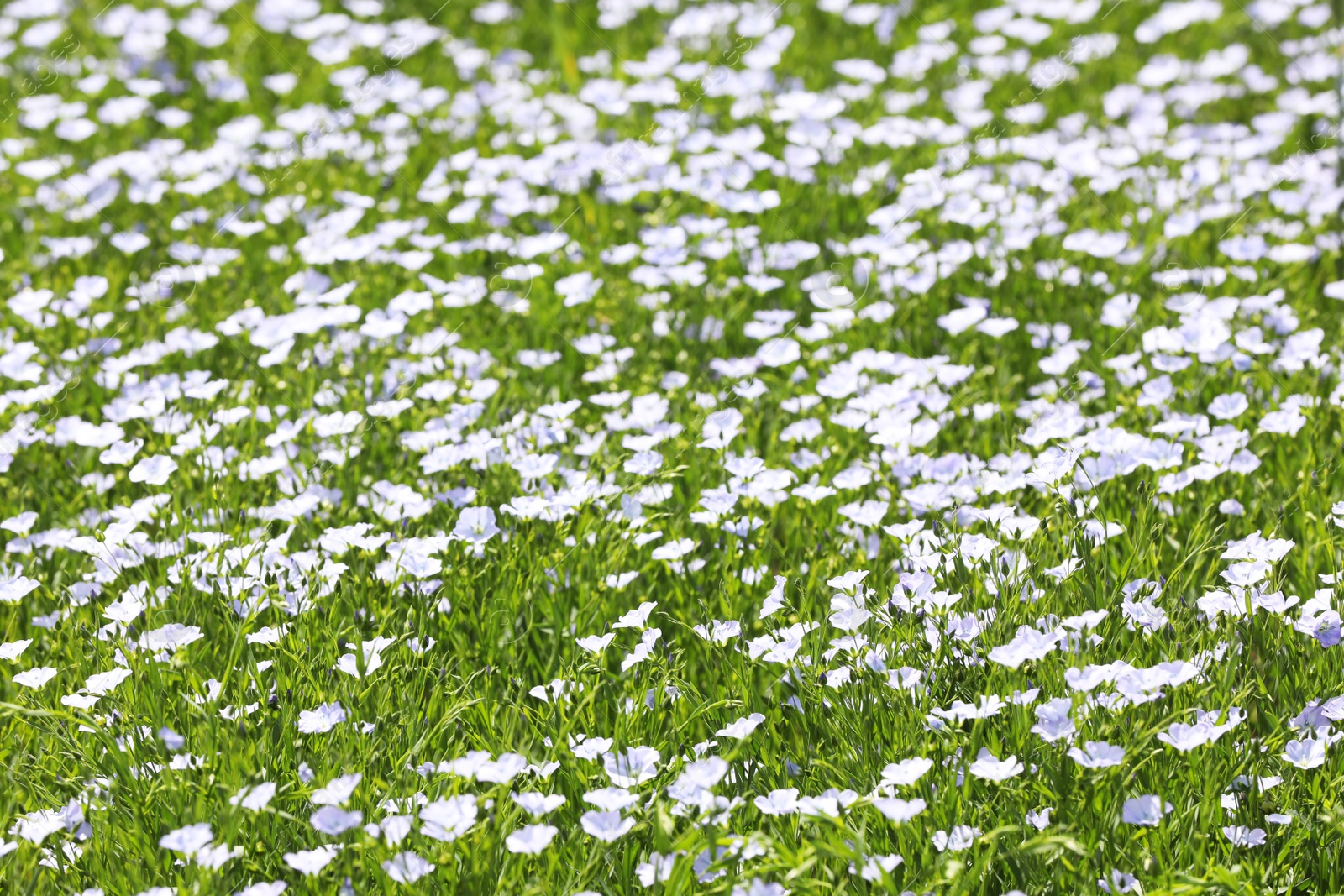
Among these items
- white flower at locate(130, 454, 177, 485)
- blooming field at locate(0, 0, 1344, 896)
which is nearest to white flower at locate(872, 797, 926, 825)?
blooming field at locate(0, 0, 1344, 896)

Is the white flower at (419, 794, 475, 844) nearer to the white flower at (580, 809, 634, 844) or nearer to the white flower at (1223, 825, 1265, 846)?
the white flower at (580, 809, 634, 844)

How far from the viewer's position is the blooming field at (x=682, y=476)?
211 cm

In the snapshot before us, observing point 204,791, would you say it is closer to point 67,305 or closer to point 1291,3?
point 67,305

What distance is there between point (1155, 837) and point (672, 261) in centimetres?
254

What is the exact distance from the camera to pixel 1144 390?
3.25m

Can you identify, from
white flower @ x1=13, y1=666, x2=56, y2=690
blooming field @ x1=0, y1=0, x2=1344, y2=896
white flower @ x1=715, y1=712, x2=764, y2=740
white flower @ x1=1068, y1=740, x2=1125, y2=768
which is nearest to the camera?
white flower @ x1=1068, y1=740, x2=1125, y2=768

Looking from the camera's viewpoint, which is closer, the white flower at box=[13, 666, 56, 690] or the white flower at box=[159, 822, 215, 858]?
the white flower at box=[159, 822, 215, 858]

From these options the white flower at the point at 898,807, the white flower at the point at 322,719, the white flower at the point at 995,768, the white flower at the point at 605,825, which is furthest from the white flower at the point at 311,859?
the white flower at the point at 995,768

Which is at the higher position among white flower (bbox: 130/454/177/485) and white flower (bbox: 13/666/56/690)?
white flower (bbox: 13/666/56/690)

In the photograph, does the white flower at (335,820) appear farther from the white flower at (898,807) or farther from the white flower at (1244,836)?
the white flower at (1244,836)

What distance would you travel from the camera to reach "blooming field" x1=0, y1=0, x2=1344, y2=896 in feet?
6.91

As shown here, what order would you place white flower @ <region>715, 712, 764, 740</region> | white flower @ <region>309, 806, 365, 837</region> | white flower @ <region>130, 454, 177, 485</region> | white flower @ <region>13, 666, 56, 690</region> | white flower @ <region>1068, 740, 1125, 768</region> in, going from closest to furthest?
white flower @ <region>309, 806, 365, 837</region> < white flower @ <region>1068, 740, 1125, 768</region> < white flower @ <region>715, 712, 764, 740</region> < white flower @ <region>13, 666, 56, 690</region> < white flower @ <region>130, 454, 177, 485</region>

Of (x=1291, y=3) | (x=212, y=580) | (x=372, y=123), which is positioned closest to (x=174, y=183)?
(x=372, y=123)

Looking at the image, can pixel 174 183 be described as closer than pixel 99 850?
No
